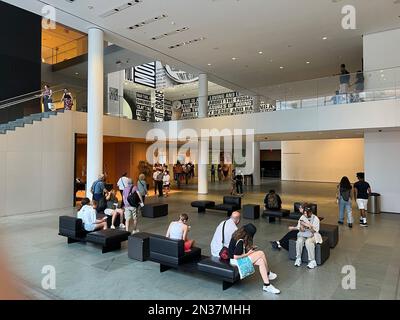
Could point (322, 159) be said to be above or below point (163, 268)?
above

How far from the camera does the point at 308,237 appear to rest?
5598 mm

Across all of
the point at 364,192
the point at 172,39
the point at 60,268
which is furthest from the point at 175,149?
the point at 60,268

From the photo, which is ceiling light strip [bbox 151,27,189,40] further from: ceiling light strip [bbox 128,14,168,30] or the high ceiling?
ceiling light strip [bbox 128,14,168,30]

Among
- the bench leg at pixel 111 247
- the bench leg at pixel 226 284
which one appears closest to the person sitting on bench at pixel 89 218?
the bench leg at pixel 111 247

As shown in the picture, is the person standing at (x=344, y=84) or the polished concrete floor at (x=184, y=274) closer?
the polished concrete floor at (x=184, y=274)

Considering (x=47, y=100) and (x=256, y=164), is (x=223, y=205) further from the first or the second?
(x=256, y=164)

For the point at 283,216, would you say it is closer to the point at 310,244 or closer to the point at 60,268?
the point at 310,244

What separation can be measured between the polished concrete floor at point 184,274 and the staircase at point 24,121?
4258 millimetres

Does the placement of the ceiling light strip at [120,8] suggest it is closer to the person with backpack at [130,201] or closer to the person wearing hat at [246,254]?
the person with backpack at [130,201]

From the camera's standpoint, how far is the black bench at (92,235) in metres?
6.18

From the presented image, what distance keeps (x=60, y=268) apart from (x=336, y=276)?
5.12m

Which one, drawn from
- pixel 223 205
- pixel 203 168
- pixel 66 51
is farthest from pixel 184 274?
pixel 66 51

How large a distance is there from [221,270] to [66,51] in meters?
21.2
